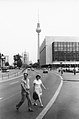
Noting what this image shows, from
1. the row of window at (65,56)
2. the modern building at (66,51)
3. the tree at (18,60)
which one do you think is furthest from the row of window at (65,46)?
the tree at (18,60)

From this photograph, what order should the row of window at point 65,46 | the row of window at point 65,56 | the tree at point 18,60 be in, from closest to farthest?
the row of window at point 65,56, the row of window at point 65,46, the tree at point 18,60

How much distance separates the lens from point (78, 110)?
960 cm

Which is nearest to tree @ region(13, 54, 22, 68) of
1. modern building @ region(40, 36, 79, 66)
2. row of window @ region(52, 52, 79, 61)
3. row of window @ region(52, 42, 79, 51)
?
modern building @ region(40, 36, 79, 66)

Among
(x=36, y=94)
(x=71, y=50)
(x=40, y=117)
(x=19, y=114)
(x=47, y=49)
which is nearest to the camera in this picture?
(x=40, y=117)

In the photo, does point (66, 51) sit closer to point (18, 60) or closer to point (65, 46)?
point (65, 46)

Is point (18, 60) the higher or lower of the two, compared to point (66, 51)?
lower

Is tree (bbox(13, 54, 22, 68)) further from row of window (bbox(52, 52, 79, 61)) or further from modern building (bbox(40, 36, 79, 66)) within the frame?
row of window (bbox(52, 52, 79, 61))

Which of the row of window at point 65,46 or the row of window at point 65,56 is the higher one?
the row of window at point 65,46

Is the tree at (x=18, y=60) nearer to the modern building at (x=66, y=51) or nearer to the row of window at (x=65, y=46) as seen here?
the modern building at (x=66, y=51)

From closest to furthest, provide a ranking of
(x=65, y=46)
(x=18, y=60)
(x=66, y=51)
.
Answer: (x=66, y=51) < (x=65, y=46) < (x=18, y=60)

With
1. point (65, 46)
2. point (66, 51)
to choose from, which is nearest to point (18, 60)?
point (65, 46)

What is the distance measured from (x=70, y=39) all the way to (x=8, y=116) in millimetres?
113586

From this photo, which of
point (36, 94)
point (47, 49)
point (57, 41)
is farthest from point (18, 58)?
point (36, 94)

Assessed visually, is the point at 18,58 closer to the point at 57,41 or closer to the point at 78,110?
the point at 57,41
